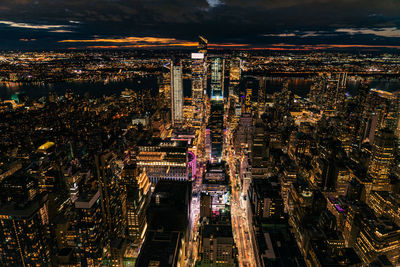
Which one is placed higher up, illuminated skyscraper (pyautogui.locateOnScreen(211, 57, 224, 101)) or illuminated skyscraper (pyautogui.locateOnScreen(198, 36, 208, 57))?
illuminated skyscraper (pyautogui.locateOnScreen(198, 36, 208, 57))

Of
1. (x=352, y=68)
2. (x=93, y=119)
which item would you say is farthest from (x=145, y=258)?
(x=352, y=68)

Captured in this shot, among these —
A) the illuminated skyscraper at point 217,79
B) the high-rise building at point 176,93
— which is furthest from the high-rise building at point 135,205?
the illuminated skyscraper at point 217,79

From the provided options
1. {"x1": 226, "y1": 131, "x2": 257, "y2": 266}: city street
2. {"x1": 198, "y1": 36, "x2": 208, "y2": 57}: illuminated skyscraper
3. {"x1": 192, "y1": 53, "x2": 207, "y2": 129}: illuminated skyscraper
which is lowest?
{"x1": 226, "y1": 131, "x2": 257, "y2": 266}: city street

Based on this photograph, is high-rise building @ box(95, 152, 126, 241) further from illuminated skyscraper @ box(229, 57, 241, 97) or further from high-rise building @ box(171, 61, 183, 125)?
illuminated skyscraper @ box(229, 57, 241, 97)

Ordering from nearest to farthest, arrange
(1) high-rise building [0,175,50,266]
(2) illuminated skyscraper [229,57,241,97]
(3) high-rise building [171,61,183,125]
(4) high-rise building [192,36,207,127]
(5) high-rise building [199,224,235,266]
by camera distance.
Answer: (1) high-rise building [0,175,50,266] < (5) high-rise building [199,224,235,266] < (3) high-rise building [171,61,183,125] < (4) high-rise building [192,36,207,127] < (2) illuminated skyscraper [229,57,241,97]

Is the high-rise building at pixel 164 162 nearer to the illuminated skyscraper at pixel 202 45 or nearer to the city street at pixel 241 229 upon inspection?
the city street at pixel 241 229

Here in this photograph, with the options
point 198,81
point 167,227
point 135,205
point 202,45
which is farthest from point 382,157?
point 202,45

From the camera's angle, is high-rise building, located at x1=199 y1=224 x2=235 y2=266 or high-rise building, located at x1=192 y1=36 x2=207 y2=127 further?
high-rise building, located at x1=192 y1=36 x2=207 y2=127

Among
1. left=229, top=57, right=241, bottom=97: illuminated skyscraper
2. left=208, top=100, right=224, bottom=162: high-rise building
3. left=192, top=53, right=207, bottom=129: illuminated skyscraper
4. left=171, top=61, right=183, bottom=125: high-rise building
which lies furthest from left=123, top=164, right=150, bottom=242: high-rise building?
left=229, top=57, right=241, bottom=97: illuminated skyscraper
